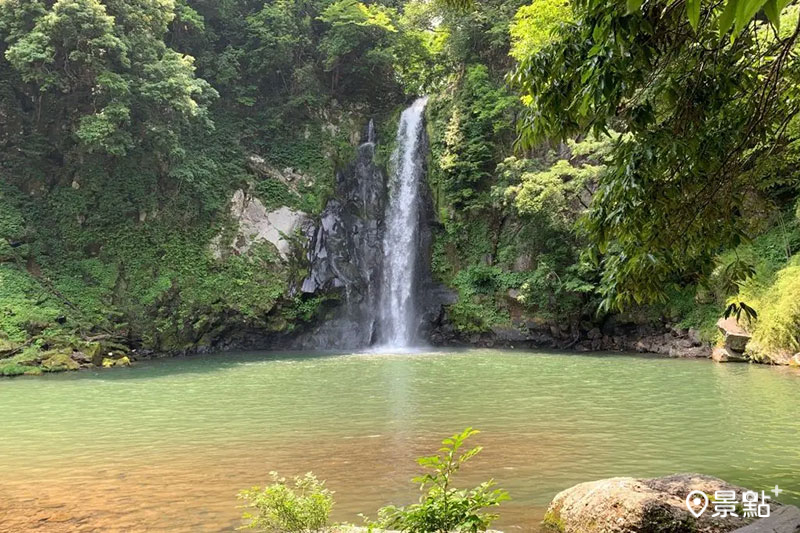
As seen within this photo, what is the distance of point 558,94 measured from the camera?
366 cm

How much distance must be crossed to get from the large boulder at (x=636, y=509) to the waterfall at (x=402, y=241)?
1834cm

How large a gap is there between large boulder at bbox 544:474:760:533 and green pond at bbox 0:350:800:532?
1.35 feet

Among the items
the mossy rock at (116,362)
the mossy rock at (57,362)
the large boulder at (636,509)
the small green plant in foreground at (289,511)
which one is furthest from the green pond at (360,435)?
the mossy rock at (116,362)

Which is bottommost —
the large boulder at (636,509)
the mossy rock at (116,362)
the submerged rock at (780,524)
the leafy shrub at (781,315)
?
the mossy rock at (116,362)

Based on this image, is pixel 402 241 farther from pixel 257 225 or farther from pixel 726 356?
pixel 726 356

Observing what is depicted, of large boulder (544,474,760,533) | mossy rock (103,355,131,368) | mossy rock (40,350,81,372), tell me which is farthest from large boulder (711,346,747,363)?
mossy rock (40,350,81,372)

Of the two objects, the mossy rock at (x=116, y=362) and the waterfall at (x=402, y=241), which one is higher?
the waterfall at (x=402, y=241)

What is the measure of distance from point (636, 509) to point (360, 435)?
15.3 feet

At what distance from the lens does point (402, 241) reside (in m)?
24.4

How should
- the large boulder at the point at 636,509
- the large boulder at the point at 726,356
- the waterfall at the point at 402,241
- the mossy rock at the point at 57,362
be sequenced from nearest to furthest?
the large boulder at the point at 636,509 < the large boulder at the point at 726,356 < the mossy rock at the point at 57,362 < the waterfall at the point at 402,241

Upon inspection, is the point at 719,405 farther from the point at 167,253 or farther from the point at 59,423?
the point at 167,253

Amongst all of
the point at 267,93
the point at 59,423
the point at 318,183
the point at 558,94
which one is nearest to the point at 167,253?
the point at 318,183

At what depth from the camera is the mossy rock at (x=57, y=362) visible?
649 inches

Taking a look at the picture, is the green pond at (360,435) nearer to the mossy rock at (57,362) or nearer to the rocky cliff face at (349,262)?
the mossy rock at (57,362)
